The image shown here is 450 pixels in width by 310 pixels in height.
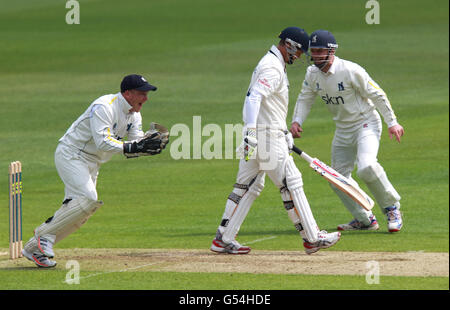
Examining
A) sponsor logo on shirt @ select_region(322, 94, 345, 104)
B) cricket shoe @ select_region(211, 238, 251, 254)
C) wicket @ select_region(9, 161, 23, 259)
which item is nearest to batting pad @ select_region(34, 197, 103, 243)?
wicket @ select_region(9, 161, 23, 259)

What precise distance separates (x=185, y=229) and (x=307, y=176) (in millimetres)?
4285

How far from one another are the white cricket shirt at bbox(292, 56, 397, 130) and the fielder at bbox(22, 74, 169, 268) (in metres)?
2.49

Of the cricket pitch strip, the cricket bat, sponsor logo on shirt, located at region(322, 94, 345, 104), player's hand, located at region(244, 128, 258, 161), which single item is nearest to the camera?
the cricket pitch strip

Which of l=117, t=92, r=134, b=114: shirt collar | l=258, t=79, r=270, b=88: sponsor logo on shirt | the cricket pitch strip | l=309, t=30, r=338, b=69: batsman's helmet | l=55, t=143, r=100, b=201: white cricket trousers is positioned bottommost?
the cricket pitch strip

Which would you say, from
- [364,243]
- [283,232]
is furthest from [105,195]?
[364,243]

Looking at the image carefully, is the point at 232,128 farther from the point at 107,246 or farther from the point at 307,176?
the point at 107,246

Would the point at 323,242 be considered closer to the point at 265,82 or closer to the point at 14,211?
the point at 265,82

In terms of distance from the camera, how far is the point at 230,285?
27.3 feet

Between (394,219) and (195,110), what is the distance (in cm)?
1091

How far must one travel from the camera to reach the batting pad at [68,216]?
9164mm

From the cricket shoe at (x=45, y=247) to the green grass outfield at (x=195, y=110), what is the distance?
0.18 metres

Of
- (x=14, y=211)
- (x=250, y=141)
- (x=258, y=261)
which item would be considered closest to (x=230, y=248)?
(x=258, y=261)

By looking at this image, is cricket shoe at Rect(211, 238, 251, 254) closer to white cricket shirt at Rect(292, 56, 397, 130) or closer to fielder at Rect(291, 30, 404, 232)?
fielder at Rect(291, 30, 404, 232)

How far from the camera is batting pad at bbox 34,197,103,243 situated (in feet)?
30.1
